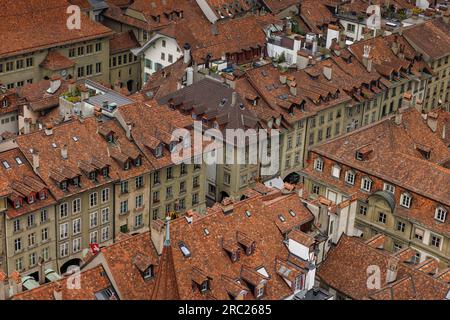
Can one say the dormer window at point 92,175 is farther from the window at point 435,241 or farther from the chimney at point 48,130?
the window at point 435,241

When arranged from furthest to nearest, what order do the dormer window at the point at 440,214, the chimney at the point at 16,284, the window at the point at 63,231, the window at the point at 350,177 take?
the window at the point at 350,177 < the window at the point at 63,231 < the dormer window at the point at 440,214 < the chimney at the point at 16,284

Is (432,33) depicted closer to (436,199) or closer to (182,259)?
(436,199)

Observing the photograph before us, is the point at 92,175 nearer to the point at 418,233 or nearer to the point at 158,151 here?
the point at 158,151

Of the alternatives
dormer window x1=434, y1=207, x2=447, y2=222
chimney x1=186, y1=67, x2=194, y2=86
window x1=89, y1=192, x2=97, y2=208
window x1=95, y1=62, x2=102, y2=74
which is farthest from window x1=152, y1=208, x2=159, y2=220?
window x1=95, y1=62, x2=102, y2=74

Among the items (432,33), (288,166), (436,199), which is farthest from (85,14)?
(436,199)

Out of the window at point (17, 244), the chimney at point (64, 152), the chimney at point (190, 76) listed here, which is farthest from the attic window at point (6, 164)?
the chimney at point (190, 76)

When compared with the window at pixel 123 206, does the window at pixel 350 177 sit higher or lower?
higher
